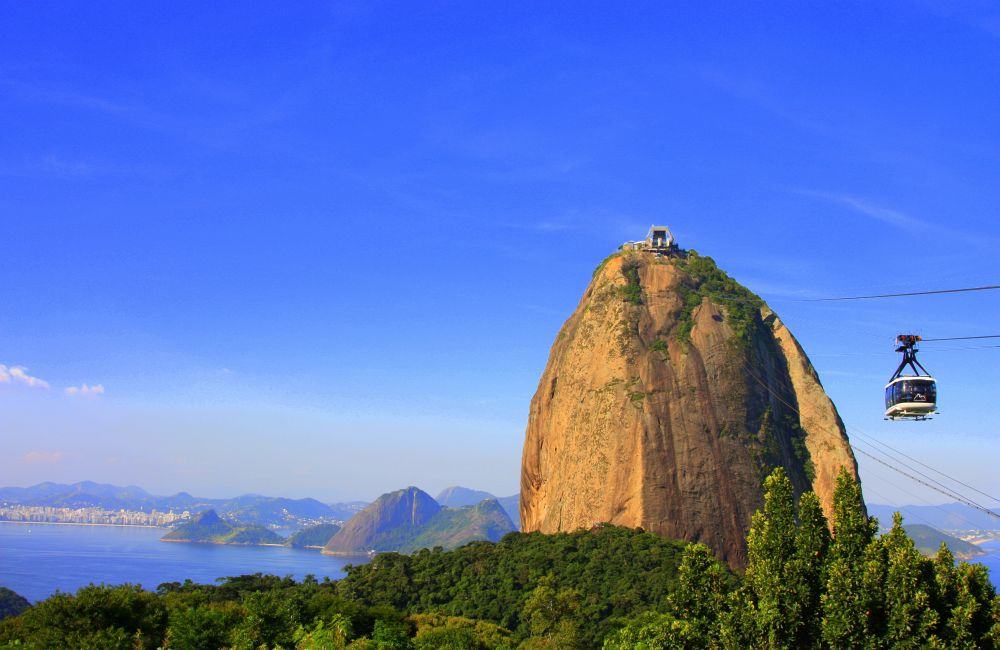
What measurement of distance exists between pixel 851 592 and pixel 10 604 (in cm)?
7056

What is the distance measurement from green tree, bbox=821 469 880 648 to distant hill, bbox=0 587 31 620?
2626 inches

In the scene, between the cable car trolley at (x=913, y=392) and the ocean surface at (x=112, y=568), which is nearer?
the cable car trolley at (x=913, y=392)

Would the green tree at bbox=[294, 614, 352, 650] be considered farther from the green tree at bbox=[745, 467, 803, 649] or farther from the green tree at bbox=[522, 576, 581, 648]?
the green tree at bbox=[522, 576, 581, 648]

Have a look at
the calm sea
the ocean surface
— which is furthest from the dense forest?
the ocean surface

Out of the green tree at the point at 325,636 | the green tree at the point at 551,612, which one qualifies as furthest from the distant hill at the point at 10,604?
the green tree at the point at 325,636

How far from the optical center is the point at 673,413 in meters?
57.0

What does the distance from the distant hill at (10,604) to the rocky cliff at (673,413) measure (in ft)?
136

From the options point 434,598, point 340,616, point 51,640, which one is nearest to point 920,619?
point 340,616

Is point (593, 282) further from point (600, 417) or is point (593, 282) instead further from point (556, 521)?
point (556, 521)

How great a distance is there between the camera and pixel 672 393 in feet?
190

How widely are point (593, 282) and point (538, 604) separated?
32.6 m

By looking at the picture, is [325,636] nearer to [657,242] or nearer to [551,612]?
[551,612]

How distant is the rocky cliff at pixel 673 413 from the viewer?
54.6 m

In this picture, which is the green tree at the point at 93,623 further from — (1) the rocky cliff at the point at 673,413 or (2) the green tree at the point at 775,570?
(1) the rocky cliff at the point at 673,413
